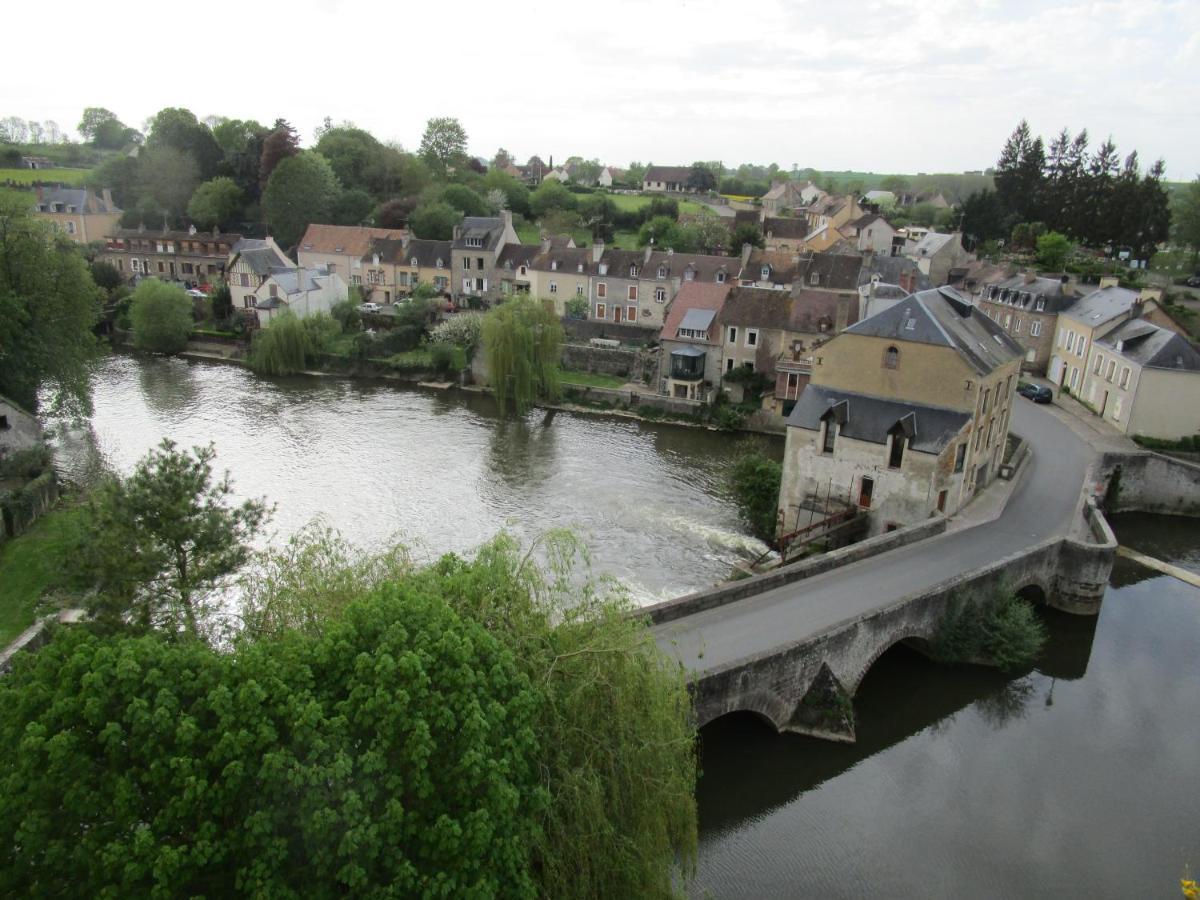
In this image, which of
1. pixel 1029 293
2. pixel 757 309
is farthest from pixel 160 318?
pixel 1029 293

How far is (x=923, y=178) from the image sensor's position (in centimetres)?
17262

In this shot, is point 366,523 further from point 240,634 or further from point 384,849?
point 384,849

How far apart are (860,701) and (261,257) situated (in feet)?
172

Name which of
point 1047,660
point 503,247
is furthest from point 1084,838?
point 503,247

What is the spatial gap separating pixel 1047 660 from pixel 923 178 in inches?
6623

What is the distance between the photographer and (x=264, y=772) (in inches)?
354

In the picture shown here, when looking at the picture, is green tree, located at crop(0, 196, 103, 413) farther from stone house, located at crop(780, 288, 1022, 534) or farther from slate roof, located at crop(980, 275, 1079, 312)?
slate roof, located at crop(980, 275, 1079, 312)

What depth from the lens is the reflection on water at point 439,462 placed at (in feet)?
Result: 97.4

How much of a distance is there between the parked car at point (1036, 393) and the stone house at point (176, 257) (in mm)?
58913

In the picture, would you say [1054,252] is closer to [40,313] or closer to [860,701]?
[860,701]

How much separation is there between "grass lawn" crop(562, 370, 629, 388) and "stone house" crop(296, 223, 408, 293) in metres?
23.6

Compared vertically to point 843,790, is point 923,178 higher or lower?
higher

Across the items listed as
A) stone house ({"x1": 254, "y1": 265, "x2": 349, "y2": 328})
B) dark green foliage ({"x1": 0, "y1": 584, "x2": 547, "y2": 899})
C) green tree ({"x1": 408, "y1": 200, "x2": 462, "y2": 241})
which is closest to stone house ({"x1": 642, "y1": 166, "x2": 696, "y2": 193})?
green tree ({"x1": 408, "y1": 200, "x2": 462, "y2": 241})

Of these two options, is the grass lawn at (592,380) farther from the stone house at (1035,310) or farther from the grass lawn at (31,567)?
the grass lawn at (31,567)
